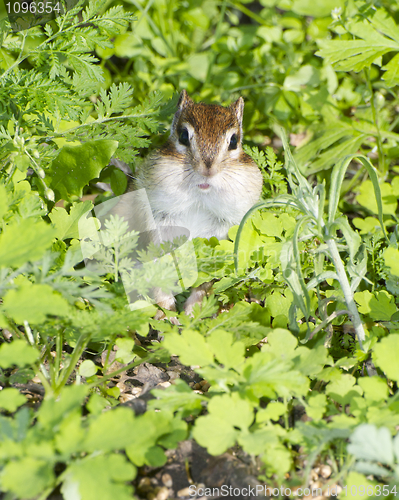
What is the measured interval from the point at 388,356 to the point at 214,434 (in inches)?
24.2

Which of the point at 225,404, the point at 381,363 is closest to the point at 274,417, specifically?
the point at 225,404

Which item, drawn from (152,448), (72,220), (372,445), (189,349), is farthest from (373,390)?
(72,220)

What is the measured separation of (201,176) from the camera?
223 centimetres

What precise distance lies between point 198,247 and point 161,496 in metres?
0.96

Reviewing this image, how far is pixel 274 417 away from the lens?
1.38 metres

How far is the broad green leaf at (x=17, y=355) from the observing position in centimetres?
122

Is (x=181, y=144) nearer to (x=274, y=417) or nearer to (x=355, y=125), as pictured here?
(x=355, y=125)

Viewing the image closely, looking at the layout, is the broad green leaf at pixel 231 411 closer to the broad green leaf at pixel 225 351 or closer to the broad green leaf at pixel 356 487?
the broad green leaf at pixel 225 351

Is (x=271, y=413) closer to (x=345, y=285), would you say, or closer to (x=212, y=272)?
(x=345, y=285)

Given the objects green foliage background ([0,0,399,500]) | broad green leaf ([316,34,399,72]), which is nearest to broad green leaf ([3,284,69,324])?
green foliage background ([0,0,399,500])

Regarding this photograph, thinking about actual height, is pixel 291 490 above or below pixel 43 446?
below

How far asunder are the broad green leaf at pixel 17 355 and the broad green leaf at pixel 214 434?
0.51m

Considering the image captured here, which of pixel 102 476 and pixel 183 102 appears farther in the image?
pixel 183 102

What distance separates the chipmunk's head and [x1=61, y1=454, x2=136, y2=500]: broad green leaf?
146 centimetres
